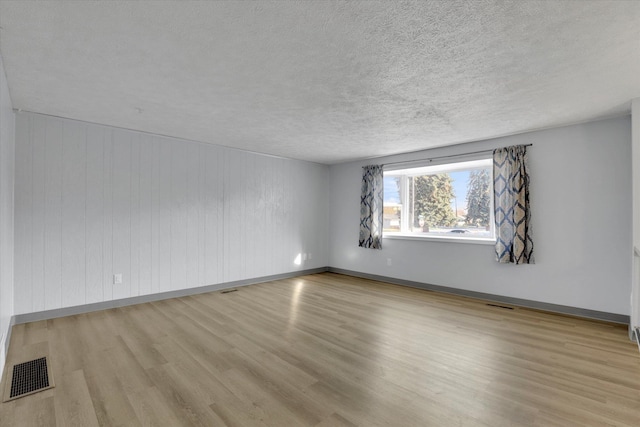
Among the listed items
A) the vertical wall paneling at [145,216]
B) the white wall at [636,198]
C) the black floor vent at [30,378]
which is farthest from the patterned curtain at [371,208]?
the black floor vent at [30,378]

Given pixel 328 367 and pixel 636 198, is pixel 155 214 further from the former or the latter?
pixel 636 198

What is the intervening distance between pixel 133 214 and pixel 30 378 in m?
2.38

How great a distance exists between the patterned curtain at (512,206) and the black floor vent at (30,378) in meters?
5.13

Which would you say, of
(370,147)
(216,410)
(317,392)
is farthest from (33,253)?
(370,147)

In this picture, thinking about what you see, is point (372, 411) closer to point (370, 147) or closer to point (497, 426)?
point (497, 426)

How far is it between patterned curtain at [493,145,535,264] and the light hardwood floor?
2.58 feet

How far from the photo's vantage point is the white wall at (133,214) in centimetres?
358

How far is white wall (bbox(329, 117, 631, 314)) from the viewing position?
358 cm

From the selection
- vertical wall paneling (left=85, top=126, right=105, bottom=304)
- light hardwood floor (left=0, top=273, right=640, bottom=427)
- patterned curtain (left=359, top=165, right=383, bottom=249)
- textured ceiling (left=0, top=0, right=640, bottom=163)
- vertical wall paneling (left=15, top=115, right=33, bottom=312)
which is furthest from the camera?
patterned curtain (left=359, top=165, right=383, bottom=249)

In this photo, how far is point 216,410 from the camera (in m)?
1.91

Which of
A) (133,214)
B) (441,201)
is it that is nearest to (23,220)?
(133,214)

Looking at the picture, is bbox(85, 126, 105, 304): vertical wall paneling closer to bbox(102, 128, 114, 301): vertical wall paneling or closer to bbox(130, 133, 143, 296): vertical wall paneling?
bbox(102, 128, 114, 301): vertical wall paneling

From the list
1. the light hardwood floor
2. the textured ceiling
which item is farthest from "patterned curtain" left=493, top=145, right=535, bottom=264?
the light hardwood floor

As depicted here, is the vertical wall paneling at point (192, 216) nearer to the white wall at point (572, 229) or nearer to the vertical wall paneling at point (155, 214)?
the vertical wall paneling at point (155, 214)
